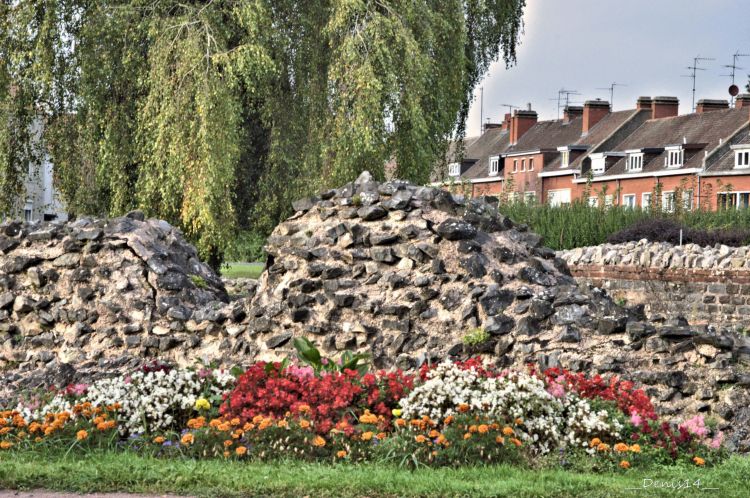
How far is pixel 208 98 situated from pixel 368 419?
11.1 metres

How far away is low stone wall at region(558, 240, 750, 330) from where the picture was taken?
18594 mm

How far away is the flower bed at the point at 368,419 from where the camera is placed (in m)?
6.86

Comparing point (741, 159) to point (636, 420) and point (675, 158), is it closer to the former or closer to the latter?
point (675, 158)

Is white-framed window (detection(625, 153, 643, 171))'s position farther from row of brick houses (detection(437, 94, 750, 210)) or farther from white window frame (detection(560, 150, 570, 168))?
white window frame (detection(560, 150, 570, 168))

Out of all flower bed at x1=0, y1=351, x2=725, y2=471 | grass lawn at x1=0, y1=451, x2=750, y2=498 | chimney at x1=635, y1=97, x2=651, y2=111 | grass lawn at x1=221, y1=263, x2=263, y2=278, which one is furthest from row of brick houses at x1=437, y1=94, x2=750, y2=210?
grass lawn at x1=0, y1=451, x2=750, y2=498

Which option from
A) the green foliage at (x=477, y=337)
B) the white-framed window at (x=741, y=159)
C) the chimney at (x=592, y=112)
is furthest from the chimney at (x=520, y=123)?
the green foliage at (x=477, y=337)

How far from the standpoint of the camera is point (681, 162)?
52.0 m

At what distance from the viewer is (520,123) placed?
67.1m

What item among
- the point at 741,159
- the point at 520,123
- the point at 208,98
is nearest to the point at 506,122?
the point at 520,123

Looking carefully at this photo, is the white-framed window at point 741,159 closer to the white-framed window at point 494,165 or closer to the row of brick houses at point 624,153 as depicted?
the row of brick houses at point 624,153

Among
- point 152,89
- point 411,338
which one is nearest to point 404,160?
point 152,89

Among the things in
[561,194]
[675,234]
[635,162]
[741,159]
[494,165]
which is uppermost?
[494,165]

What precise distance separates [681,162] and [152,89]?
39.2 m

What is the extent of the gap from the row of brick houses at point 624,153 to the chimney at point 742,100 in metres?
0.05
